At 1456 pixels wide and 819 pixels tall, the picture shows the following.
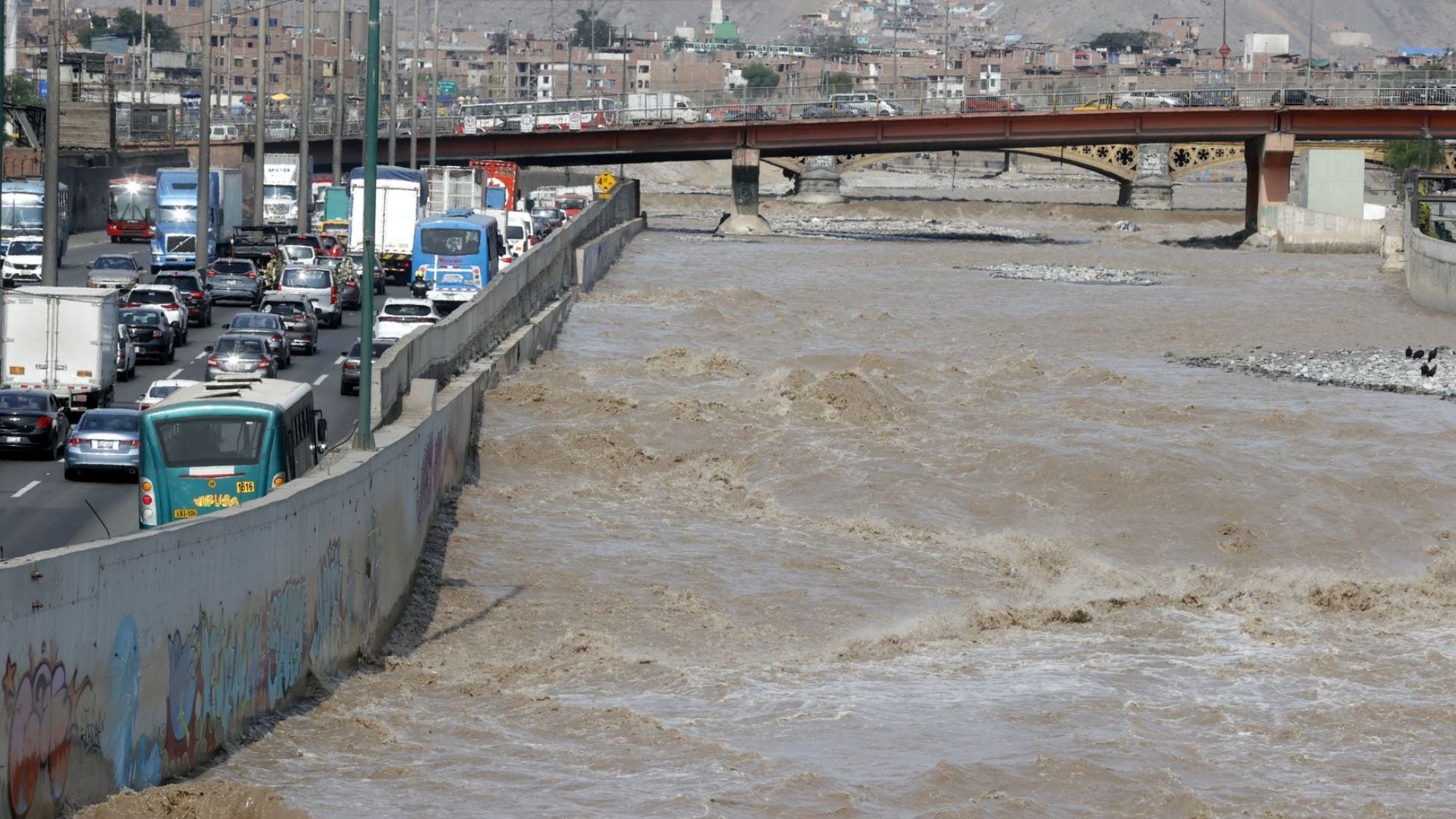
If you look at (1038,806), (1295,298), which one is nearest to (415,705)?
(1038,806)

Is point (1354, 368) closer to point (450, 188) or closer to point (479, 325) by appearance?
point (479, 325)

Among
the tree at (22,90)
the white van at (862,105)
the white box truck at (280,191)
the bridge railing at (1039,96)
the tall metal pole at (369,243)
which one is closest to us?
the tall metal pole at (369,243)

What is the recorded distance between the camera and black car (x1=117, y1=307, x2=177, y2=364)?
1758 inches

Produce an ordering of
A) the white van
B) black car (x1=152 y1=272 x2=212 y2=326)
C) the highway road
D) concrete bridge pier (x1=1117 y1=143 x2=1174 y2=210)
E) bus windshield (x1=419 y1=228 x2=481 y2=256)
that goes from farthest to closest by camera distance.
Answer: concrete bridge pier (x1=1117 y1=143 x2=1174 y2=210)
the white van
bus windshield (x1=419 y1=228 x2=481 y2=256)
black car (x1=152 y1=272 x2=212 y2=326)
the highway road

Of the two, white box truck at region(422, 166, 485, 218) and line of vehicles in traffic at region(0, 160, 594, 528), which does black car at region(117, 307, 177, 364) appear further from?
white box truck at region(422, 166, 485, 218)

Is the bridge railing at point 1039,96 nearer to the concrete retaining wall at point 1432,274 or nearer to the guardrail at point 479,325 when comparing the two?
the concrete retaining wall at point 1432,274

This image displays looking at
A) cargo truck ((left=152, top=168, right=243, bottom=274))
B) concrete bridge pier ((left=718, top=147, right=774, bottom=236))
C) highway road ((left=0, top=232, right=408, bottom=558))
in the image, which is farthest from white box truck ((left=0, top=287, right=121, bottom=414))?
concrete bridge pier ((left=718, top=147, right=774, bottom=236))

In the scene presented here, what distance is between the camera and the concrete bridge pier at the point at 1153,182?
165 m

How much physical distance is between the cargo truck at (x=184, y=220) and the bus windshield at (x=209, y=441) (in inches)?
1620

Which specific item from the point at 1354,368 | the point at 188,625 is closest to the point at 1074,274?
the point at 1354,368

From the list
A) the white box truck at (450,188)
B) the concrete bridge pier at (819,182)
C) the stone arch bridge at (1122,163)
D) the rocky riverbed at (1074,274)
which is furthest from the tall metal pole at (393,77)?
the concrete bridge pier at (819,182)

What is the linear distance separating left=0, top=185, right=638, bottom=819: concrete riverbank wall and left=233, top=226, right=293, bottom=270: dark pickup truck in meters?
45.3

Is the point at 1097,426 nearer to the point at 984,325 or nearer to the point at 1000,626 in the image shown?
the point at 1000,626

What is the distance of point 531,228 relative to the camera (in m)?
75.2
